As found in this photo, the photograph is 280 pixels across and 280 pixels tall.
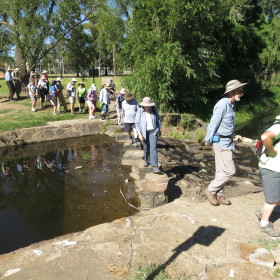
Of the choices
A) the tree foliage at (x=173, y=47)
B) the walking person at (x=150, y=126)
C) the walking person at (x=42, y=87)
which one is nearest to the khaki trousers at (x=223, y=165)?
the walking person at (x=150, y=126)

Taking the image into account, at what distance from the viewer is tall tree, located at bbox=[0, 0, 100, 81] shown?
1477 cm

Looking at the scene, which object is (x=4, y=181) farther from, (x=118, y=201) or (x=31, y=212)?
(x=118, y=201)

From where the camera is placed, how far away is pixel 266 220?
3934 mm

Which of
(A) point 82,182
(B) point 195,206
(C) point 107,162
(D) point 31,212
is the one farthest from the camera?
Answer: (C) point 107,162

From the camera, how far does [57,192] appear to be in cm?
636

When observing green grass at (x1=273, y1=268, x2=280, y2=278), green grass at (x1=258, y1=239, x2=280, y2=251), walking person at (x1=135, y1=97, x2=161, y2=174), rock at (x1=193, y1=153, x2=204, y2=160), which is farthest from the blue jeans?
rock at (x1=193, y1=153, x2=204, y2=160)

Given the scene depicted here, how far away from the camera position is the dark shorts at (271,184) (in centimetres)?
365

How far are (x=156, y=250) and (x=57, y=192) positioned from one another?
3.49 m

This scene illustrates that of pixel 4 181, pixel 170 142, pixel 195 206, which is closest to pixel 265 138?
pixel 195 206

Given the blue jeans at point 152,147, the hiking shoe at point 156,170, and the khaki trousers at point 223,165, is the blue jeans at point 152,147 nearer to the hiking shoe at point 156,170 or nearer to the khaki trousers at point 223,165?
the hiking shoe at point 156,170

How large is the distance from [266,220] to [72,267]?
2714 millimetres

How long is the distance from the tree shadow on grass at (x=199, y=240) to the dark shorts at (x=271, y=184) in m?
0.85

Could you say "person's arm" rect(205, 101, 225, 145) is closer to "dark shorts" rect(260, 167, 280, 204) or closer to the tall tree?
"dark shorts" rect(260, 167, 280, 204)

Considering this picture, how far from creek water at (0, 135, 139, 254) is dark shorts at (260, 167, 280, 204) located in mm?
2600
